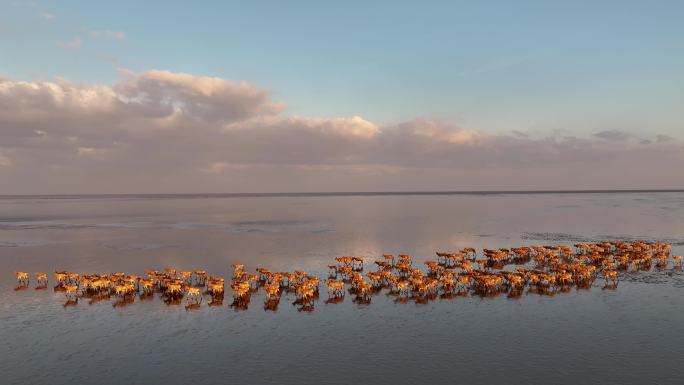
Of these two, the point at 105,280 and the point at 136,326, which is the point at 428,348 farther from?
the point at 105,280

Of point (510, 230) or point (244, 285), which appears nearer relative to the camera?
point (244, 285)

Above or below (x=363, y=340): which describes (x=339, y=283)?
above

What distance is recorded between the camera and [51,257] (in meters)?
65.9

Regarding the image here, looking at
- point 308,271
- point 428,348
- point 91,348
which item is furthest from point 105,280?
point 428,348

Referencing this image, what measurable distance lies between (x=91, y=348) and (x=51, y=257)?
44.9 m

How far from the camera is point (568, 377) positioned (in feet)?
84.7

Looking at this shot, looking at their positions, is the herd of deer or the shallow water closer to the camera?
the shallow water

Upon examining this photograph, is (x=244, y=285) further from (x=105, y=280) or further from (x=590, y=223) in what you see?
(x=590, y=223)

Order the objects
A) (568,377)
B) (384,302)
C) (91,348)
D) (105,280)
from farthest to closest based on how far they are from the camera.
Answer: (105,280) → (384,302) → (91,348) → (568,377)

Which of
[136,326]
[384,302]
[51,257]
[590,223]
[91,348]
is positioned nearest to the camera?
[91,348]

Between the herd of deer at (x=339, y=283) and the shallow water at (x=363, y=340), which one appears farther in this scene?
the herd of deer at (x=339, y=283)

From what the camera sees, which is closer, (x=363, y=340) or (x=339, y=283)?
(x=363, y=340)

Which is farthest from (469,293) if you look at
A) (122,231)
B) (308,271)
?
(122,231)

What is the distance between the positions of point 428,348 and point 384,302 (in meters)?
11.3
